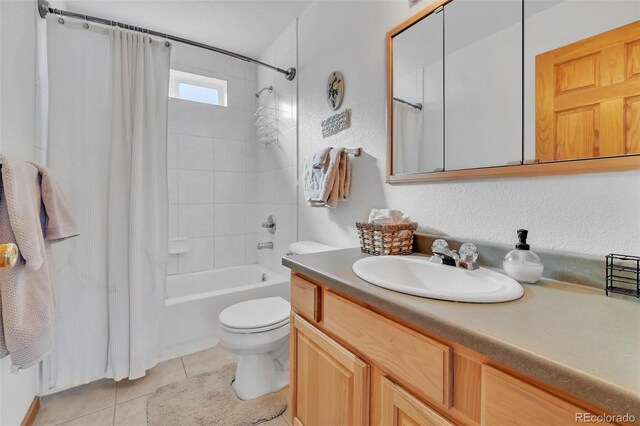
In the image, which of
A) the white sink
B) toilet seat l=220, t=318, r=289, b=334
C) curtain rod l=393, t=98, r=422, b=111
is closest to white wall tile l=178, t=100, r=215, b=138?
toilet seat l=220, t=318, r=289, b=334

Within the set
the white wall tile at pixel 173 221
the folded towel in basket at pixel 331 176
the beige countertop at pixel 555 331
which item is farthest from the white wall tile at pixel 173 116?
the beige countertop at pixel 555 331

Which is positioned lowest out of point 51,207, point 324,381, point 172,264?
point 324,381

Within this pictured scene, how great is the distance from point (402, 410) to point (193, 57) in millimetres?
2892

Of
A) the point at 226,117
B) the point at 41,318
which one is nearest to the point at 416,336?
the point at 41,318

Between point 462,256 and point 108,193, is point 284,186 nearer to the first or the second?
point 108,193

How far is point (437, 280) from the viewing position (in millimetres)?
968

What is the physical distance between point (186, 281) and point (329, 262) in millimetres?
1886

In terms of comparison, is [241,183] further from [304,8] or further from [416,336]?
[416,336]

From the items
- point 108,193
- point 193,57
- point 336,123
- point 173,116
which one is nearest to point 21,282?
point 108,193

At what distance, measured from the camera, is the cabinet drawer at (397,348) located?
0.59m

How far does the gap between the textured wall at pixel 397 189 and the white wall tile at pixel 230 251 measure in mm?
955

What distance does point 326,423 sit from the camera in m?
0.94

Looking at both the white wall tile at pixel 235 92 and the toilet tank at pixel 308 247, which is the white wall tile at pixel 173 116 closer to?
the white wall tile at pixel 235 92

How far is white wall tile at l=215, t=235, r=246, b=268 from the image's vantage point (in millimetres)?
2678
